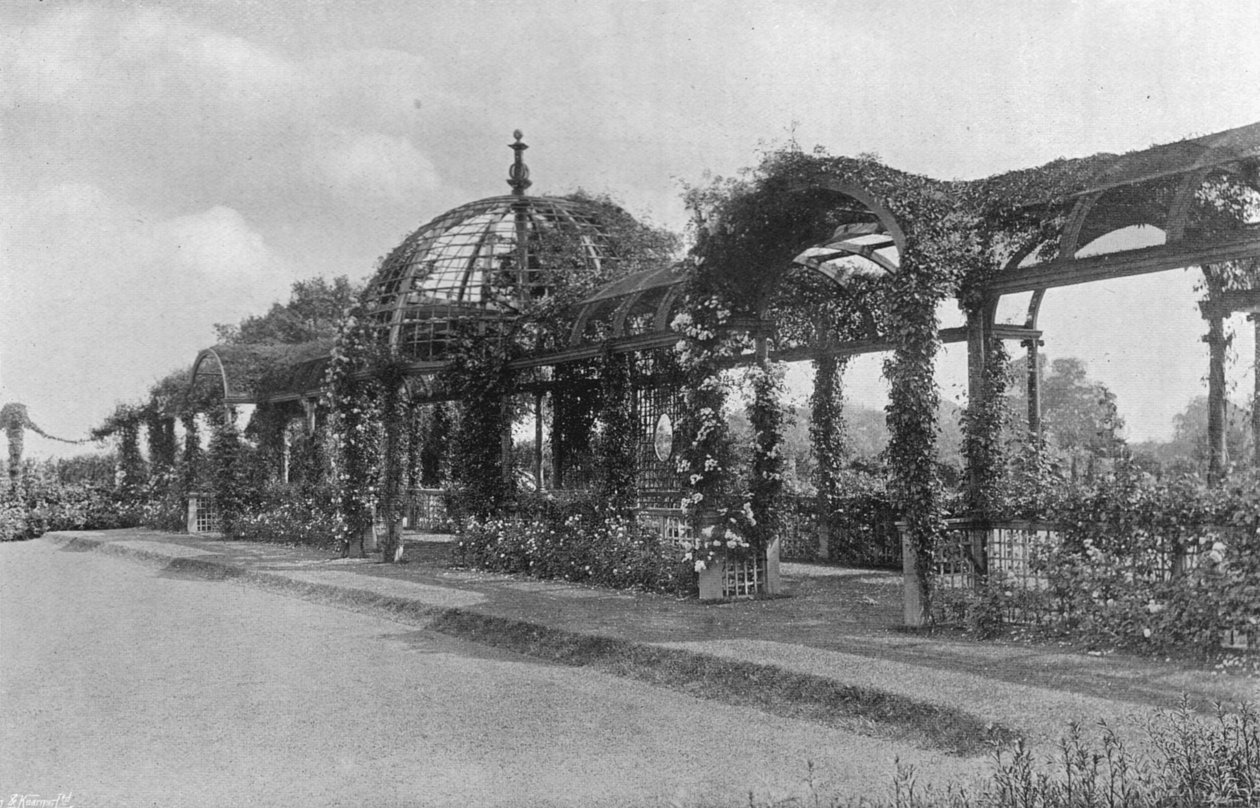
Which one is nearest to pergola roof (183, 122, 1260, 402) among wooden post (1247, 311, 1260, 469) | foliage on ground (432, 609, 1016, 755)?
wooden post (1247, 311, 1260, 469)

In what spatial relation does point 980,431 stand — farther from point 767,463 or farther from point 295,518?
point 295,518

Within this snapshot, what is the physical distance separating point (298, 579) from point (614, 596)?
4.57 metres

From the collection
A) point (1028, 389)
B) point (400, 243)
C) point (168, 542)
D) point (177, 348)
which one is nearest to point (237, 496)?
point (168, 542)

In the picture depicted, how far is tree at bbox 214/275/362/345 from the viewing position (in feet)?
139

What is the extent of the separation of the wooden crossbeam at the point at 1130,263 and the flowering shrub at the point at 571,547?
15.4 ft

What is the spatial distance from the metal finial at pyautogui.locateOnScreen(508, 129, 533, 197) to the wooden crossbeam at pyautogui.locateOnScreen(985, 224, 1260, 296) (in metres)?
13.4

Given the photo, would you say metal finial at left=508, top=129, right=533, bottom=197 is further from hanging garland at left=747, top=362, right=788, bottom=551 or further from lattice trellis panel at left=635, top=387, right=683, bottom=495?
hanging garland at left=747, top=362, right=788, bottom=551

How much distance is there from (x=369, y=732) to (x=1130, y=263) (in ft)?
23.0

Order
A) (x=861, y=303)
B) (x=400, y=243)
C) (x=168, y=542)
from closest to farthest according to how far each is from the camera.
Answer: (x=861, y=303) → (x=168, y=542) → (x=400, y=243)

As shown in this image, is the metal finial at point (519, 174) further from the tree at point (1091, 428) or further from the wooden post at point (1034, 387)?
the wooden post at point (1034, 387)

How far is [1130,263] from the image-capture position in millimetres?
8414

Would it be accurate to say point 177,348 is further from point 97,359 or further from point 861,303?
point 861,303

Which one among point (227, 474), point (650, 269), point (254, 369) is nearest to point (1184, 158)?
point (650, 269)

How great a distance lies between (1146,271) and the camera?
27.7ft
